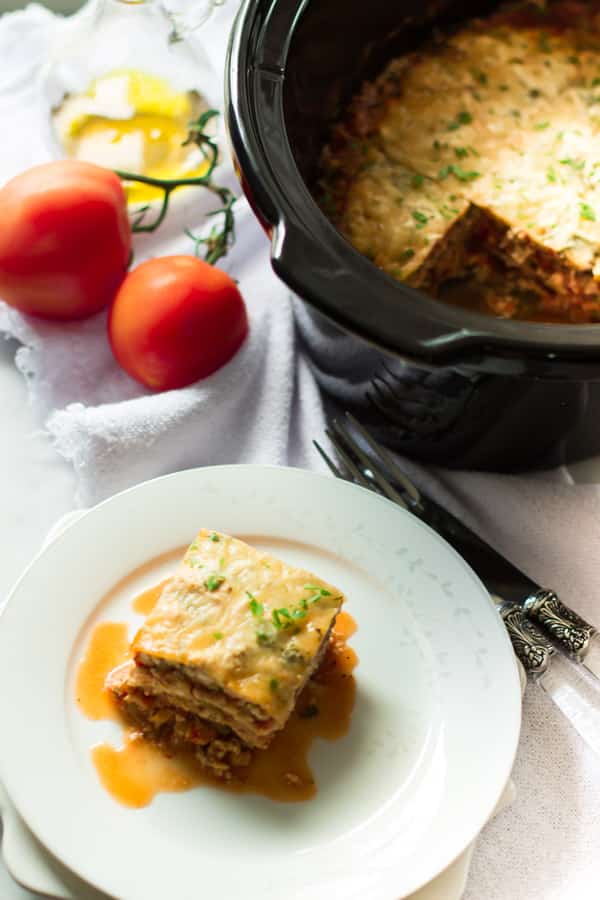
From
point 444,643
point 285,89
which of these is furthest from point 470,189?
point 444,643

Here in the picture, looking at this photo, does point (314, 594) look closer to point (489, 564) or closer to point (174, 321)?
point (489, 564)

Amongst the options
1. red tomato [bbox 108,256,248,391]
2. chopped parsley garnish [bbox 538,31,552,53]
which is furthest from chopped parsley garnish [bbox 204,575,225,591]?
chopped parsley garnish [bbox 538,31,552,53]

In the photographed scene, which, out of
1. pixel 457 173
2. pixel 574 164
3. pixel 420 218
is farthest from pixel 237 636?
pixel 574 164

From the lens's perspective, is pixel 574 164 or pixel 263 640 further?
pixel 574 164

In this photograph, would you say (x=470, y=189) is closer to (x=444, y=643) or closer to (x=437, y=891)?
(x=444, y=643)

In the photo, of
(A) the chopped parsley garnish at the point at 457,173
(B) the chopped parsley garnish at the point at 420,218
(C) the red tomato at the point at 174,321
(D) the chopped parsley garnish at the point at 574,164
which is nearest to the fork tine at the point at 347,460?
(C) the red tomato at the point at 174,321

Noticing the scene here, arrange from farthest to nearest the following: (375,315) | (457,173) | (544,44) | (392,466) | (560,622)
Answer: (544,44) < (457,173) < (392,466) < (560,622) < (375,315)

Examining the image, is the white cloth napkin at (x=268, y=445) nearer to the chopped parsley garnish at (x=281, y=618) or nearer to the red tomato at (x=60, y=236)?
the red tomato at (x=60, y=236)
